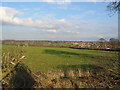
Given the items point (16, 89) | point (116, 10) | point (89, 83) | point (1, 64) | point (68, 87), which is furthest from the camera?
point (116, 10)

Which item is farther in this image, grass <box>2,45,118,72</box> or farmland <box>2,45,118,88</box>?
grass <box>2,45,118,72</box>

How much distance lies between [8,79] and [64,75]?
8.40 feet

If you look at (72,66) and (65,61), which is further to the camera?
(65,61)

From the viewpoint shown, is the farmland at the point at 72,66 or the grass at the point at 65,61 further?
the grass at the point at 65,61

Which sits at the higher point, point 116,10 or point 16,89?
point 116,10

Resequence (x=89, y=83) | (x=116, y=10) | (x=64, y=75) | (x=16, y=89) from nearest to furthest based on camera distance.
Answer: (x=16, y=89) → (x=89, y=83) → (x=64, y=75) → (x=116, y=10)

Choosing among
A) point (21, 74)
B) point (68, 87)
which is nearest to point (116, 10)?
point (68, 87)

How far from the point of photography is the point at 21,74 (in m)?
4.21

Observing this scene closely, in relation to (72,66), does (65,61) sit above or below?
below

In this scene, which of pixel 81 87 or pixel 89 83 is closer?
pixel 81 87

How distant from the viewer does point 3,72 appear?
445 centimetres

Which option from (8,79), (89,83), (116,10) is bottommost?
(89,83)

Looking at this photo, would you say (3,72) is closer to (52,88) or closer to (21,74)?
(21,74)

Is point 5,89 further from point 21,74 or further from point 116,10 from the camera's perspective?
point 116,10
